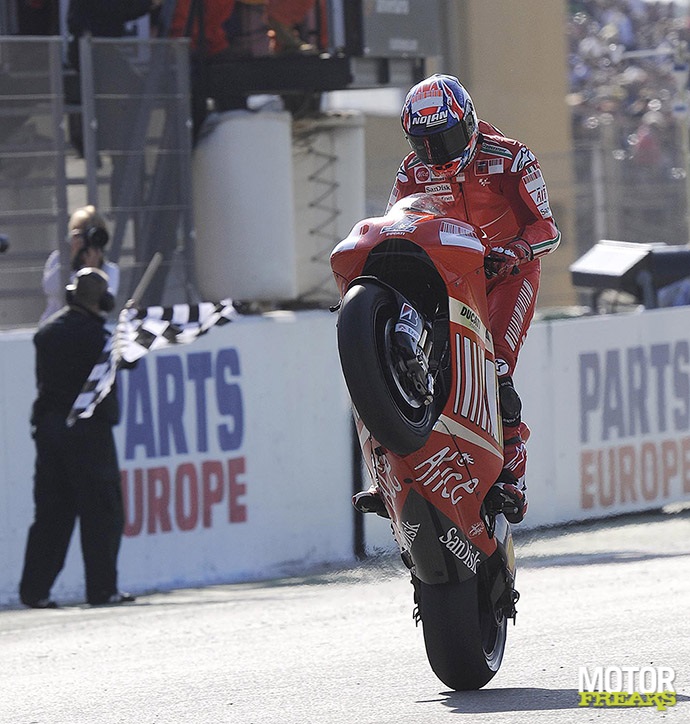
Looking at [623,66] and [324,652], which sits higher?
[623,66]

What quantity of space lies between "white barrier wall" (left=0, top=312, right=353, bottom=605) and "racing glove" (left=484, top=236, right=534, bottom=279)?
4301 millimetres

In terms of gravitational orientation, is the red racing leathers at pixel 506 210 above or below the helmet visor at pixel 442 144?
below

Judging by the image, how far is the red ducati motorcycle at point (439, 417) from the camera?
5.14 metres

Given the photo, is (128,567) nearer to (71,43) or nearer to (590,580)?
A: (590,580)

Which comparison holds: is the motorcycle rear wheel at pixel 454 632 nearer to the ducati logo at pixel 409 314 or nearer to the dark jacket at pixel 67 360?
the ducati logo at pixel 409 314

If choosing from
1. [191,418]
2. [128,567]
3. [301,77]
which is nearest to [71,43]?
[301,77]

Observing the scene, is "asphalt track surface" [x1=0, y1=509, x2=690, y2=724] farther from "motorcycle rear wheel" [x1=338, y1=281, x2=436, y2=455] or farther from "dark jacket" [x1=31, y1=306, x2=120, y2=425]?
"dark jacket" [x1=31, y1=306, x2=120, y2=425]

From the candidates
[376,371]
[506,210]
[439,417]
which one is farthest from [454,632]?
[506,210]

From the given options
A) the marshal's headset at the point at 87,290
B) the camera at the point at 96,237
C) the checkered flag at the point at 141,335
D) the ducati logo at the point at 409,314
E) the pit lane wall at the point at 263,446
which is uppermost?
the ducati logo at the point at 409,314

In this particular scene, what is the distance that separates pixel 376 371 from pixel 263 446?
17.1ft

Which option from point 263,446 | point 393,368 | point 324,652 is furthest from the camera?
point 263,446

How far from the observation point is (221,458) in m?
9.82

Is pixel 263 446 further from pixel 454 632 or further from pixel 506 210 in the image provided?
pixel 454 632

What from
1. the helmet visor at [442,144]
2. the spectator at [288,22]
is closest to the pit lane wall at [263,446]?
the spectator at [288,22]
